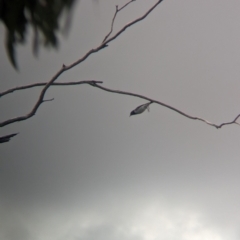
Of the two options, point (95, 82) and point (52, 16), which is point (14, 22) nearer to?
point (52, 16)

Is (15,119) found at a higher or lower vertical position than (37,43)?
lower

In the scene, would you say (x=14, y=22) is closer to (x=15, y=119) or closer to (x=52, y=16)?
(x=52, y=16)

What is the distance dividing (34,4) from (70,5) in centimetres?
3

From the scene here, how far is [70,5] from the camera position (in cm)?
26

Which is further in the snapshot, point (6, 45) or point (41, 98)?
point (41, 98)

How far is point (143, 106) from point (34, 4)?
29 centimetres

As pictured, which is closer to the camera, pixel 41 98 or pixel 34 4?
pixel 34 4

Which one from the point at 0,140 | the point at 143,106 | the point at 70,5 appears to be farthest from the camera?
the point at 143,106

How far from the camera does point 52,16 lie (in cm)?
27

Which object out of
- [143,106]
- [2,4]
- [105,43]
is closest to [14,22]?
[2,4]

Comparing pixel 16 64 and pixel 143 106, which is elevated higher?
pixel 16 64

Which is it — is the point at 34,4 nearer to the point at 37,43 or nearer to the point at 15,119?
the point at 37,43

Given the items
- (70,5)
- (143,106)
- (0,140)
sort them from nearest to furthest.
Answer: (70,5) < (0,140) < (143,106)

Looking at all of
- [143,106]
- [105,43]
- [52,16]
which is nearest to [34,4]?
[52,16]
